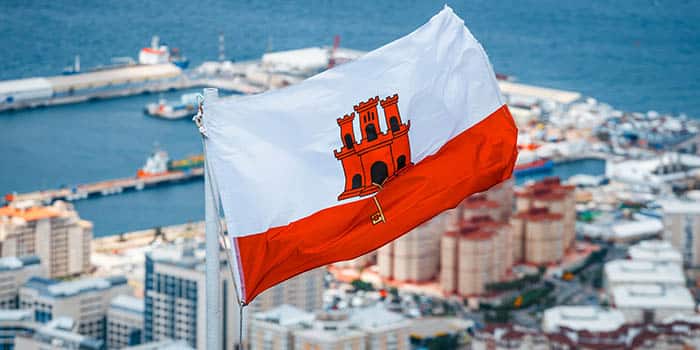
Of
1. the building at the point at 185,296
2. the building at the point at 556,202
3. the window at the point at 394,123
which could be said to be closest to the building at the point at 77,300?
the building at the point at 185,296

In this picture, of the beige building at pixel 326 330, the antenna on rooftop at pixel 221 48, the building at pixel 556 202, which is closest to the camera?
the beige building at pixel 326 330

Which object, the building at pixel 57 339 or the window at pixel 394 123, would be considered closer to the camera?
the window at pixel 394 123

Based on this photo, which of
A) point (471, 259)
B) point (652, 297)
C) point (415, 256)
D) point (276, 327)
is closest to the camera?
point (276, 327)

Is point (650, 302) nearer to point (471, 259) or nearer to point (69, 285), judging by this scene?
point (471, 259)

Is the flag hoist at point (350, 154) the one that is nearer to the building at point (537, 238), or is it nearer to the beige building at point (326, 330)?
the beige building at point (326, 330)

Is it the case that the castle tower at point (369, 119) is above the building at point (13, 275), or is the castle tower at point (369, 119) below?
below

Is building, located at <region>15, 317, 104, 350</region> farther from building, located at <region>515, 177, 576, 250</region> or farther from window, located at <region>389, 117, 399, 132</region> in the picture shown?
window, located at <region>389, 117, 399, 132</region>

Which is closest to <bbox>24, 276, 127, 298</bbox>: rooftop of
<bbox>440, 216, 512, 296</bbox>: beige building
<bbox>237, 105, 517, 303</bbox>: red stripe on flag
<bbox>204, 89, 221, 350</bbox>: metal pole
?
<bbox>440, 216, 512, 296</bbox>: beige building

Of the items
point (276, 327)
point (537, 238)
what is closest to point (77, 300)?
point (276, 327)
